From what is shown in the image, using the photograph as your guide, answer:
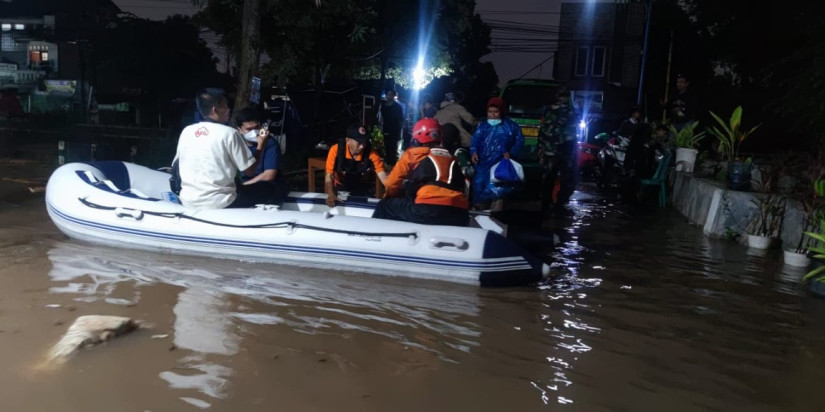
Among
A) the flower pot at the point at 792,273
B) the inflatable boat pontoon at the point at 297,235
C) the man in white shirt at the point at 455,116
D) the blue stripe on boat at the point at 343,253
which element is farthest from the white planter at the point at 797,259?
the man in white shirt at the point at 455,116

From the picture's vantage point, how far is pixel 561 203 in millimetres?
9406

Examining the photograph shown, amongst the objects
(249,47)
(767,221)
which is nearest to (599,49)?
(249,47)

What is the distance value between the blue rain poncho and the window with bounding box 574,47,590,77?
97.5ft

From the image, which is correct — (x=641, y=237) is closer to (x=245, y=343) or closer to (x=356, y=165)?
(x=356, y=165)

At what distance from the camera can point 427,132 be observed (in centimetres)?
562

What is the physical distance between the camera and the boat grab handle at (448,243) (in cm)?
546

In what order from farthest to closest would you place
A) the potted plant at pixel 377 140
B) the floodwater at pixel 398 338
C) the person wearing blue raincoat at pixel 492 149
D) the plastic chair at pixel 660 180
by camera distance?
the potted plant at pixel 377 140
the plastic chair at pixel 660 180
the person wearing blue raincoat at pixel 492 149
the floodwater at pixel 398 338

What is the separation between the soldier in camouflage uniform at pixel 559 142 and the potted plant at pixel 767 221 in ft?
7.80

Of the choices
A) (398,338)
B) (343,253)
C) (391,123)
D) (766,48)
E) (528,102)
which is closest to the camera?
(398,338)

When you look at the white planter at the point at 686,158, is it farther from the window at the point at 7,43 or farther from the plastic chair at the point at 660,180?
the window at the point at 7,43

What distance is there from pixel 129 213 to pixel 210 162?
3.32 ft

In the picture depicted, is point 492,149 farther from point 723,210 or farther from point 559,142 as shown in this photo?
point 723,210

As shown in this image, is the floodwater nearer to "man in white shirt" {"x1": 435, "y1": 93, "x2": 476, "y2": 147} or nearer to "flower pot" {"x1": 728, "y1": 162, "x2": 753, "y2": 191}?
"flower pot" {"x1": 728, "y1": 162, "x2": 753, "y2": 191}

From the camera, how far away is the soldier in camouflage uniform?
887 cm
